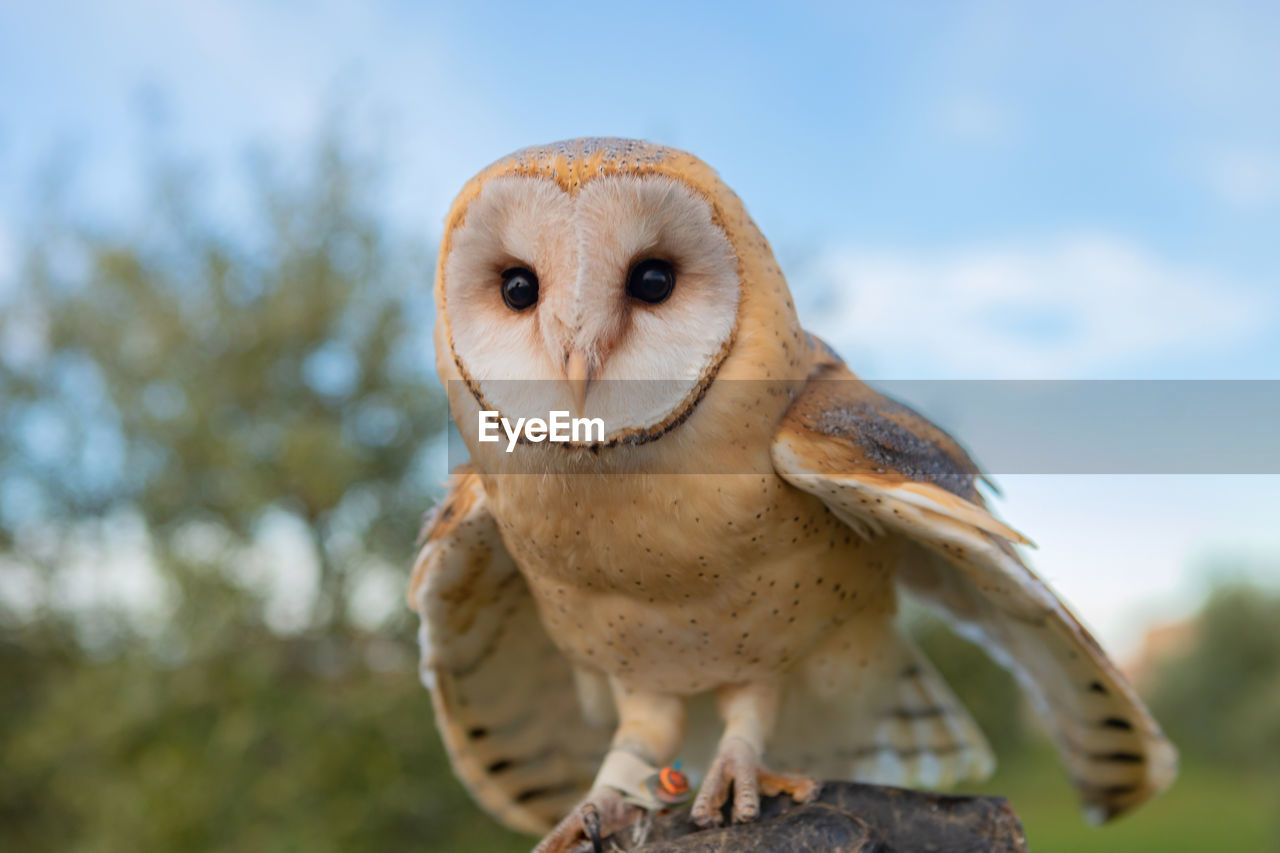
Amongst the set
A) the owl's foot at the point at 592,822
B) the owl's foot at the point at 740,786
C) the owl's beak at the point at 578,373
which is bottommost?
the owl's foot at the point at 592,822

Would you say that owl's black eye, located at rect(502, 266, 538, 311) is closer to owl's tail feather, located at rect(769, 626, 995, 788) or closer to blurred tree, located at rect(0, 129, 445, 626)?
owl's tail feather, located at rect(769, 626, 995, 788)

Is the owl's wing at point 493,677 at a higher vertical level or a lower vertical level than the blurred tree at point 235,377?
lower

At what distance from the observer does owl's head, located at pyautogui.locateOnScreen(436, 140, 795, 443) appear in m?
1.03

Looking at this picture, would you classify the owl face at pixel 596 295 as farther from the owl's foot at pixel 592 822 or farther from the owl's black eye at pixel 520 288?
the owl's foot at pixel 592 822

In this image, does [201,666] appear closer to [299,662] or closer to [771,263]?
[299,662]

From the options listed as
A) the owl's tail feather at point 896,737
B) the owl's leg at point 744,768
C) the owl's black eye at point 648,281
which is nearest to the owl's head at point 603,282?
the owl's black eye at point 648,281

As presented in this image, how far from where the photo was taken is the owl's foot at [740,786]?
1.27 metres

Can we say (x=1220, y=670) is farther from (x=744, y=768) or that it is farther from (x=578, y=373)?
(x=578, y=373)

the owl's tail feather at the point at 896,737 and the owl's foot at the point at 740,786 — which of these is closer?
the owl's foot at the point at 740,786

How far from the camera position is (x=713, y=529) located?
114cm

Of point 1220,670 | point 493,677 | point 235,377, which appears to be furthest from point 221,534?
point 1220,670

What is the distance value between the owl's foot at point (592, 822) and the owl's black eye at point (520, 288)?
809 mm

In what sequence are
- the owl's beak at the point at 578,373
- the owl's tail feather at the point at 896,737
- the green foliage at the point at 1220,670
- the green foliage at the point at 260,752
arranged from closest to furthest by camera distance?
the owl's beak at the point at 578,373
the owl's tail feather at the point at 896,737
the green foliage at the point at 260,752
the green foliage at the point at 1220,670

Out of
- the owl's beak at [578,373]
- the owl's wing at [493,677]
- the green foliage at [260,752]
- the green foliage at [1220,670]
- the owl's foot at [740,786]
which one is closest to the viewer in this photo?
the owl's beak at [578,373]
